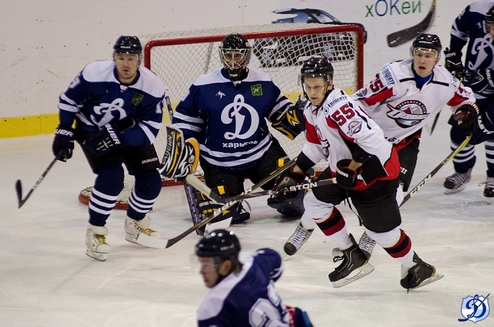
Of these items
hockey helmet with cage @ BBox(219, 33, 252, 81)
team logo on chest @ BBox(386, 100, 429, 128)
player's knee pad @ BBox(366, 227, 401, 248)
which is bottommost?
player's knee pad @ BBox(366, 227, 401, 248)

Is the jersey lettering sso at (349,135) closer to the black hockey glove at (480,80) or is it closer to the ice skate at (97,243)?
the ice skate at (97,243)

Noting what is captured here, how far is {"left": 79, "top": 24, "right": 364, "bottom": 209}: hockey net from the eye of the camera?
17.0 ft

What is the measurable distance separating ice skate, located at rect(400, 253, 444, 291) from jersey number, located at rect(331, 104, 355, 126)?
0.64 metres

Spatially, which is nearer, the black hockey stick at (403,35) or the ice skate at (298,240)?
the ice skate at (298,240)

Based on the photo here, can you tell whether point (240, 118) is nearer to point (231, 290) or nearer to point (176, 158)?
point (176, 158)

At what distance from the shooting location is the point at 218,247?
2.04 m

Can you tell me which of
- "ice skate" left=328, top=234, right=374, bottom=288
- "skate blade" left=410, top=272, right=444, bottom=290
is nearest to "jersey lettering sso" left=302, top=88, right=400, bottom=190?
"ice skate" left=328, top=234, right=374, bottom=288

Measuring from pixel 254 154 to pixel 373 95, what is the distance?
82 cm

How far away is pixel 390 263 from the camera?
3770mm

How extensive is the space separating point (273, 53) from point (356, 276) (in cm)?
257

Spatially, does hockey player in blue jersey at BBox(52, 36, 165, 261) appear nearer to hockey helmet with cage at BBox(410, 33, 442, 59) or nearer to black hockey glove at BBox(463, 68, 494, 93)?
hockey helmet with cage at BBox(410, 33, 442, 59)

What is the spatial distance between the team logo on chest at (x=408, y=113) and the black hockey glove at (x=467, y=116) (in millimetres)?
196

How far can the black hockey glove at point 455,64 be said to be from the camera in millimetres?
4973

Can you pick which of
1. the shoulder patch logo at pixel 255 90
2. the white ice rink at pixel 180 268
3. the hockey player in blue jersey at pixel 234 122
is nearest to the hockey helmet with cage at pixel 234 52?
the hockey player in blue jersey at pixel 234 122
